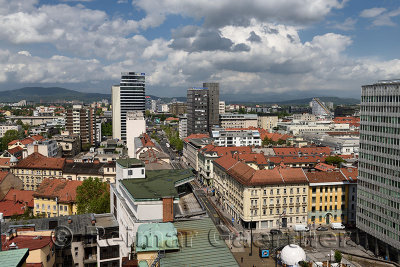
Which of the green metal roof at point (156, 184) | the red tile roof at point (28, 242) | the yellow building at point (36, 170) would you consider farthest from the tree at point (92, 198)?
the yellow building at point (36, 170)

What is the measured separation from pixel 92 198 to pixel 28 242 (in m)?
35.5

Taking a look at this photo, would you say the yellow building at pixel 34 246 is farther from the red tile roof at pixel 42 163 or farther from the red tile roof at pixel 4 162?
the red tile roof at pixel 4 162

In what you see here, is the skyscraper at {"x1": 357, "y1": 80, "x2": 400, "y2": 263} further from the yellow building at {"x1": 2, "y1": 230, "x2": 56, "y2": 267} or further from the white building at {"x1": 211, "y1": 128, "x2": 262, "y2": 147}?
the white building at {"x1": 211, "y1": 128, "x2": 262, "y2": 147}

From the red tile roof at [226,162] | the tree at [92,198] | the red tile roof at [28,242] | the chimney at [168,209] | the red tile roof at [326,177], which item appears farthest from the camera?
the red tile roof at [226,162]

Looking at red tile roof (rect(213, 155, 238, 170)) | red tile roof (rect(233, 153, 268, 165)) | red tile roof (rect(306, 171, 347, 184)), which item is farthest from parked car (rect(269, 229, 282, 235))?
red tile roof (rect(233, 153, 268, 165))

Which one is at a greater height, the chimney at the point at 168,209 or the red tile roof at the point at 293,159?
the chimney at the point at 168,209

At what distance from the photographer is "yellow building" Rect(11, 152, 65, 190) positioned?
115375 mm

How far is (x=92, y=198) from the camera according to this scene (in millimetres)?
79500

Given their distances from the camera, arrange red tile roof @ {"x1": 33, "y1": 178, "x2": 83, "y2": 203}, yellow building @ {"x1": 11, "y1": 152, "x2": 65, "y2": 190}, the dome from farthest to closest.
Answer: yellow building @ {"x1": 11, "y1": 152, "x2": 65, "y2": 190}
red tile roof @ {"x1": 33, "y1": 178, "x2": 83, "y2": 203}
the dome

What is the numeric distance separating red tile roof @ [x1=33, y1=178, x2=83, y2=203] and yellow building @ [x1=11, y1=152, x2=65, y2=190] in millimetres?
25270

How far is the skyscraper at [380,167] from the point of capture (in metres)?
64.1

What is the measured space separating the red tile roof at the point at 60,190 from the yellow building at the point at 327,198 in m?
56.6

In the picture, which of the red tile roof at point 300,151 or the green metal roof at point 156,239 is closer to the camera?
the green metal roof at point 156,239

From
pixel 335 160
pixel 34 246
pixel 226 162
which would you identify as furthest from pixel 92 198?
pixel 335 160
